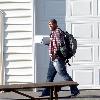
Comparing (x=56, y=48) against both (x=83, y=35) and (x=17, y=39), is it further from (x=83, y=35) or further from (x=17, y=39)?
(x=17, y=39)

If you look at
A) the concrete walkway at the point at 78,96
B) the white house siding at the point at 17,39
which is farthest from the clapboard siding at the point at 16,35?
the concrete walkway at the point at 78,96

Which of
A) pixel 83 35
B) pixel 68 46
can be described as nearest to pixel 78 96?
pixel 68 46

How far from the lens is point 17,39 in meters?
11.5

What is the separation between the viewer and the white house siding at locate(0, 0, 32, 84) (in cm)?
1148

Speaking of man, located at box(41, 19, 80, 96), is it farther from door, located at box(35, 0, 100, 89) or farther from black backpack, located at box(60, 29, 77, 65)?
door, located at box(35, 0, 100, 89)

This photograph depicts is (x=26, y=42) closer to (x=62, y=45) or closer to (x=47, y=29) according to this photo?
(x=47, y=29)

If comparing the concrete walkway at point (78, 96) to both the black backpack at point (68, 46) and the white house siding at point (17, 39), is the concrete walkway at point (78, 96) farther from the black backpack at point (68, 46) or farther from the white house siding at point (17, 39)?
the black backpack at point (68, 46)

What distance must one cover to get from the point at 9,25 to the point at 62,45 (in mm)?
1848

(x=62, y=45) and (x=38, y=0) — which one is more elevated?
(x=38, y=0)

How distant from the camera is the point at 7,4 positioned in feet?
37.8

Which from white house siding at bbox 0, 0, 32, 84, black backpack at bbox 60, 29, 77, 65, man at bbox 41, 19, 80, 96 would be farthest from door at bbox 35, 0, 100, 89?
black backpack at bbox 60, 29, 77, 65

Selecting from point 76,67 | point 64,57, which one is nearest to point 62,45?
point 64,57

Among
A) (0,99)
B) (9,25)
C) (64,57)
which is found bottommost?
(0,99)

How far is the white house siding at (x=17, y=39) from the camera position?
37.7ft
